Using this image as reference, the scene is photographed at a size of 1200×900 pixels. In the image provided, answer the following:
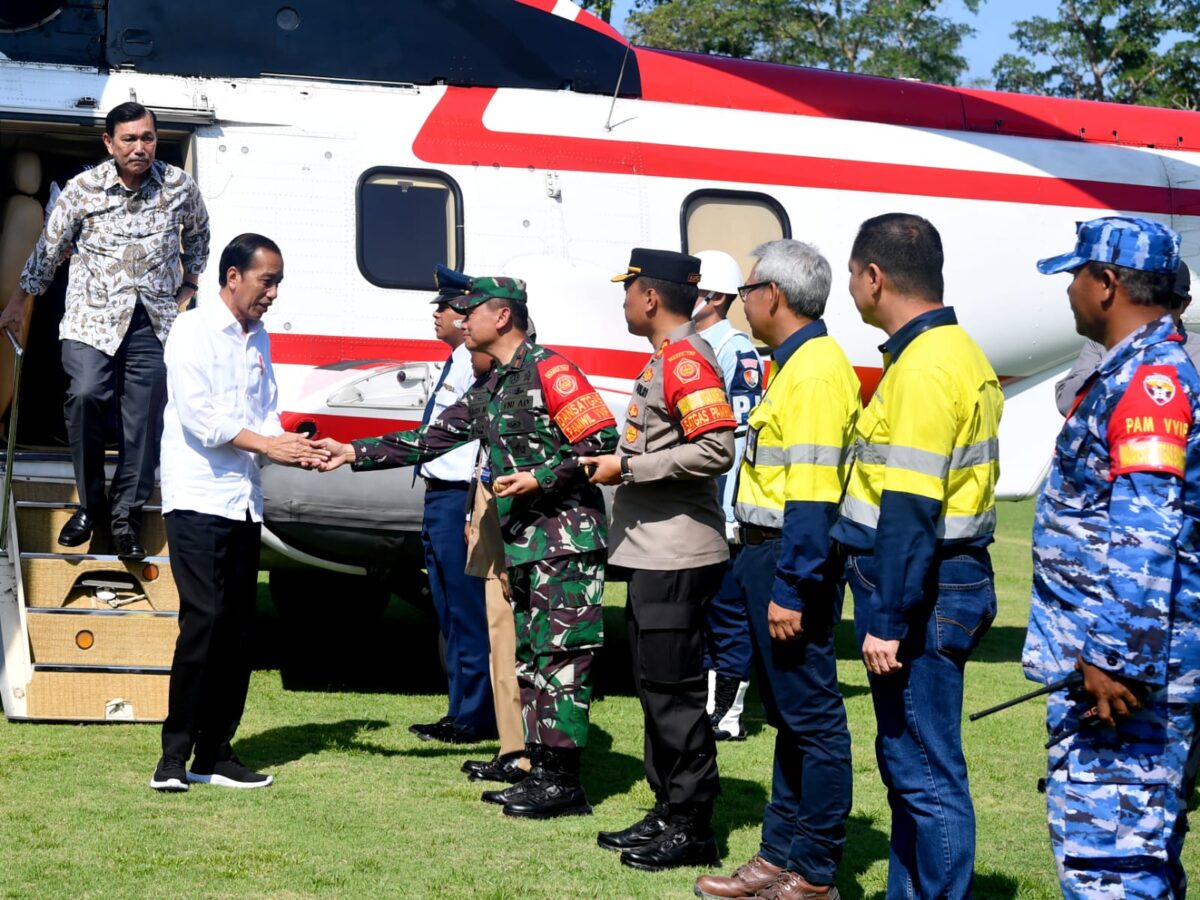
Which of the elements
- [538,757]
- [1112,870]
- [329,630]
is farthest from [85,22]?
[1112,870]

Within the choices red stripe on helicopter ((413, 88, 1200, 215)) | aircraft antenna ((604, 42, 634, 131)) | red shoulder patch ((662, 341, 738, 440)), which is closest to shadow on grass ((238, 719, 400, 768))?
red shoulder patch ((662, 341, 738, 440))

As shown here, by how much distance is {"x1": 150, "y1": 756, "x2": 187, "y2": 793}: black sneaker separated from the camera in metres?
5.34

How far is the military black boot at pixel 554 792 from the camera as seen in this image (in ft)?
17.1

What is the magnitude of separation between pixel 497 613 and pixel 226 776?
1215 mm

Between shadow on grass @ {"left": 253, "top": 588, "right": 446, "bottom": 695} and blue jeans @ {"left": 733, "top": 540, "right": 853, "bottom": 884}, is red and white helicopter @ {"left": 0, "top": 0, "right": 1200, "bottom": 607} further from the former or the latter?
blue jeans @ {"left": 733, "top": 540, "right": 853, "bottom": 884}

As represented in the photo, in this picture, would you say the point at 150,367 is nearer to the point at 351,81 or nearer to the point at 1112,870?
the point at 351,81

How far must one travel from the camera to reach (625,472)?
474 centimetres

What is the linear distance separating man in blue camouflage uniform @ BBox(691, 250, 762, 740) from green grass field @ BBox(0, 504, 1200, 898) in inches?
8.2

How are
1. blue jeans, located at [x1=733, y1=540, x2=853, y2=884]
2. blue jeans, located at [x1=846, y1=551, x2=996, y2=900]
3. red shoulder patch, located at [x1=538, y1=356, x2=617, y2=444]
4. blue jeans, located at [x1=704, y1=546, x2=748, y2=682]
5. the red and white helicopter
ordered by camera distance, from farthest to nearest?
the red and white helicopter
blue jeans, located at [x1=704, y1=546, x2=748, y2=682]
red shoulder patch, located at [x1=538, y1=356, x2=617, y2=444]
blue jeans, located at [x1=733, y1=540, x2=853, y2=884]
blue jeans, located at [x1=846, y1=551, x2=996, y2=900]

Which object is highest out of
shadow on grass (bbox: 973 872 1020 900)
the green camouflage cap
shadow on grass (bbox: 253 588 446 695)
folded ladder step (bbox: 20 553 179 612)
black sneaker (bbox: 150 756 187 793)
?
the green camouflage cap

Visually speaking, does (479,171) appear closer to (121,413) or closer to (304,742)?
(121,413)

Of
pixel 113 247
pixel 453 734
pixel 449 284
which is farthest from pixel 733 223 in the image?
pixel 113 247

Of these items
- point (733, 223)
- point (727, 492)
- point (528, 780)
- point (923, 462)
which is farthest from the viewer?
point (733, 223)

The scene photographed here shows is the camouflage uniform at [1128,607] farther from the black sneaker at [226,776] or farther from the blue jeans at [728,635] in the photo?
the blue jeans at [728,635]
